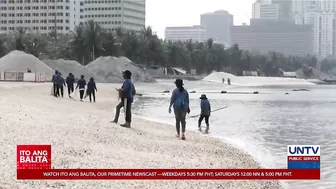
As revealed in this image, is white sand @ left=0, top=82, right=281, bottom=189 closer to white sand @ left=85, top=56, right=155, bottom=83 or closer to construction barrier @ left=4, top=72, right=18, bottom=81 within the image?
construction barrier @ left=4, top=72, right=18, bottom=81

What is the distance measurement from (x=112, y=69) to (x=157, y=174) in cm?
7509

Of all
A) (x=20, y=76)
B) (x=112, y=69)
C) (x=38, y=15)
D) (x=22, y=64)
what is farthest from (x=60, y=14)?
(x=20, y=76)

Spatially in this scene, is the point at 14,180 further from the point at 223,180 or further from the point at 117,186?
the point at 223,180

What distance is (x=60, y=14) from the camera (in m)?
190

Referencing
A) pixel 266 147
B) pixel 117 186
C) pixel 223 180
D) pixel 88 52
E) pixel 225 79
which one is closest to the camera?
pixel 117 186

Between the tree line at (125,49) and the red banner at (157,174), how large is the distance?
307ft

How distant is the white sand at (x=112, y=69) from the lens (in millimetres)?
82000

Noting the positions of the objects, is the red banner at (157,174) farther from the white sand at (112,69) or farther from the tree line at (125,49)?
the tree line at (125,49)

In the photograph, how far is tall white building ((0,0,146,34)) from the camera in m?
190

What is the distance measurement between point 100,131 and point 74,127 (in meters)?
0.69

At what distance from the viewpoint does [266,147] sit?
17172 millimetres

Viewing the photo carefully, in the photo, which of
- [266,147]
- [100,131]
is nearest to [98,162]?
[100,131]

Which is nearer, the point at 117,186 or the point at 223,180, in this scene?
the point at 117,186

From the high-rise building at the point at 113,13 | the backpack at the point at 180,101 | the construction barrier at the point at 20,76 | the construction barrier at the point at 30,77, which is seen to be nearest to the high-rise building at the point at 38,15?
the high-rise building at the point at 113,13
